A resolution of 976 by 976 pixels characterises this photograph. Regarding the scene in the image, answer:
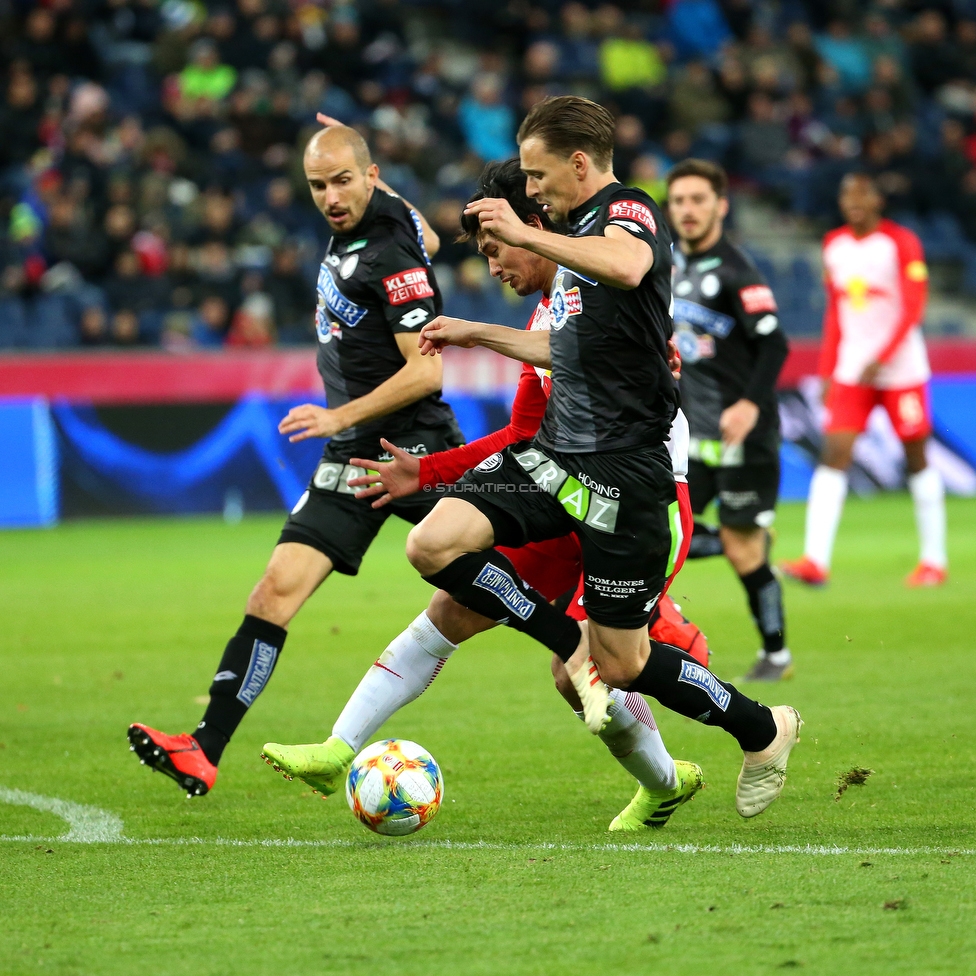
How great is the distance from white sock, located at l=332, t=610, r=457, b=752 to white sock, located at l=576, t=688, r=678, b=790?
626 mm

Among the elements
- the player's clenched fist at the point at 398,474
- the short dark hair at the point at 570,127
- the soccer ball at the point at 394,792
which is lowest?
the soccer ball at the point at 394,792

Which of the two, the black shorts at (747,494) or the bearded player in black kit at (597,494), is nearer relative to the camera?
the bearded player in black kit at (597,494)

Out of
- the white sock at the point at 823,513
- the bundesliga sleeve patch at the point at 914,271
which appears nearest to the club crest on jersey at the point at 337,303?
the white sock at the point at 823,513

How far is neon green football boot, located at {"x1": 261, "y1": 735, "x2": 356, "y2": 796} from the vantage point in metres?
5.04

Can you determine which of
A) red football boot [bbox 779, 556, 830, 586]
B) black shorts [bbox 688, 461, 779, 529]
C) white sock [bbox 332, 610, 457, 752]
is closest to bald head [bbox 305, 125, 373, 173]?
white sock [bbox 332, 610, 457, 752]

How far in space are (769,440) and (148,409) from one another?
28.5 ft

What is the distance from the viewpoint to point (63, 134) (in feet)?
57.7

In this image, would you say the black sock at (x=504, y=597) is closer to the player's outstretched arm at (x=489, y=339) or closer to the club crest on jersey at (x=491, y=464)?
the club crest on jersey at (x=491, y=464)

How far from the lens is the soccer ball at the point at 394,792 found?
4.80 meters

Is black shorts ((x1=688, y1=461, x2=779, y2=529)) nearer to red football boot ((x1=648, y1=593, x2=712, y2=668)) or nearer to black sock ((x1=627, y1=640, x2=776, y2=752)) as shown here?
red football boot ((x1=648, y1=593, x2=712, y2=668))

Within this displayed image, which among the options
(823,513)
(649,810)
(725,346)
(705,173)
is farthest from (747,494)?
(649,810)

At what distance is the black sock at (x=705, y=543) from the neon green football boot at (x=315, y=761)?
133 inches

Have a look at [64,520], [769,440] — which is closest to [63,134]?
[64,520]

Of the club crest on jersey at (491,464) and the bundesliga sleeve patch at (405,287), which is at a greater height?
the bundesliga sleeve patch at (405,287)
